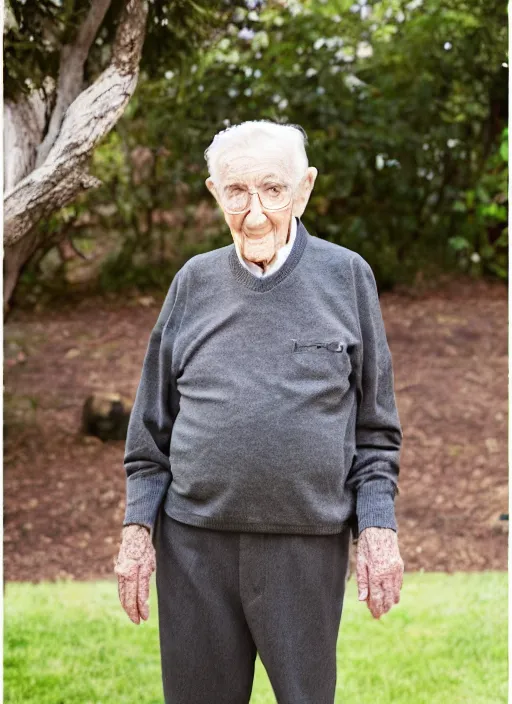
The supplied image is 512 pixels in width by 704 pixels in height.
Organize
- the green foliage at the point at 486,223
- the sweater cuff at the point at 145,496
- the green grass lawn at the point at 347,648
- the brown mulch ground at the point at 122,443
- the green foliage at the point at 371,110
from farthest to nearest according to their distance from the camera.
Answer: the green foliage at the point at 486,223
the green foliage at the point at 371,110
the brown mulch ground at the point at 122,443
the green grass lawn at the point at 347,648
the sweater cuff at the point at 145,496

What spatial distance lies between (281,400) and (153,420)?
333 mm

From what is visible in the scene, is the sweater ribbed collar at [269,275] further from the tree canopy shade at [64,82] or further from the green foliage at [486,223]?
the green foliage at [486,223]

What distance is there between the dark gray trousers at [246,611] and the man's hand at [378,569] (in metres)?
0.06

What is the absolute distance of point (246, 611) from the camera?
1716 millimetres

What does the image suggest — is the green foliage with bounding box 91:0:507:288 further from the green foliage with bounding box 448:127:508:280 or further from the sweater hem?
the sweater hem

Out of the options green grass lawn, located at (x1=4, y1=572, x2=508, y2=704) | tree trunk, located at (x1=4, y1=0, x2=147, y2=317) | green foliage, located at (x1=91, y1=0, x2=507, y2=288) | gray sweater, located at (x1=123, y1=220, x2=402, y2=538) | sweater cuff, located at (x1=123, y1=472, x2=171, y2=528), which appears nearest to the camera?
gray sweater, located at (x1=123, y1=220, x2=402, y2=538)

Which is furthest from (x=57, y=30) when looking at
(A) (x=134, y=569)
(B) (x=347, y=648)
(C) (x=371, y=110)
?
(C) (x=371, y=110)

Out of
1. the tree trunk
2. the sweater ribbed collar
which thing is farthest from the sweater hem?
the tree trunk

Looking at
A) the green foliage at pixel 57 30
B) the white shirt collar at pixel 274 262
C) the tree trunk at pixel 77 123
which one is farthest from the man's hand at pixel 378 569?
the green foliage at pixel 57 30

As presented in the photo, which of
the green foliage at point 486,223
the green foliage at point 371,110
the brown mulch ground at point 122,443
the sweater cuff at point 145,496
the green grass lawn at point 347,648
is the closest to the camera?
the sweater cuff at point 145,496

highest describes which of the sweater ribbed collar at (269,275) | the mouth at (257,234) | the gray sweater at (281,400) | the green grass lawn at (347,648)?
the mouth at (257,234)

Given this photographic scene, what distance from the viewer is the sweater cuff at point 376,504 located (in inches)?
67.1

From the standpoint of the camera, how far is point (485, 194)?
20.8ft

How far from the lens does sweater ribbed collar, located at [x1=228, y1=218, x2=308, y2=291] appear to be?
5.64 feet
